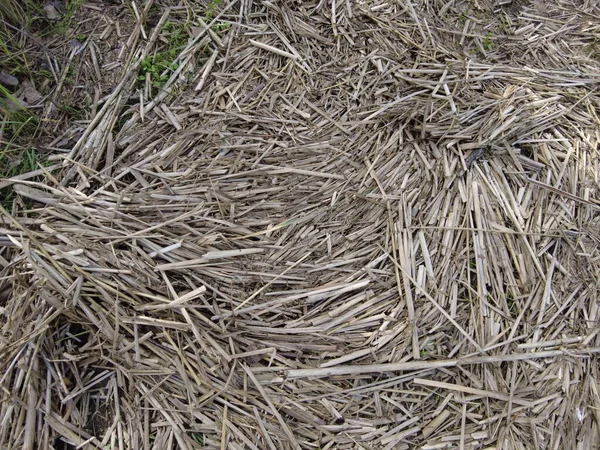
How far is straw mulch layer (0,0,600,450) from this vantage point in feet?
5.45

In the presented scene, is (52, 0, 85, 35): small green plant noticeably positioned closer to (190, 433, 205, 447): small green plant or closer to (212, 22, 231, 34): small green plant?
(212, 22, 231, 34): small green plant

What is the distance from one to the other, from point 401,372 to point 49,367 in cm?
132

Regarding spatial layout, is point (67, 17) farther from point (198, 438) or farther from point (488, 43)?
point (488, 43)

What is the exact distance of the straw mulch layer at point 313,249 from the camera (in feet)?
5.45

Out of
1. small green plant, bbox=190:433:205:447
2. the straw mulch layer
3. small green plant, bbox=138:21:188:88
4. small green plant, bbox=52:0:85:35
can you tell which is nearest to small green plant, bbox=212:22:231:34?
the straw mulch layer

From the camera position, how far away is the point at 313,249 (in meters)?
1.87

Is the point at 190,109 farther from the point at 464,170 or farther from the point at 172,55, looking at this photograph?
the point at 464,170

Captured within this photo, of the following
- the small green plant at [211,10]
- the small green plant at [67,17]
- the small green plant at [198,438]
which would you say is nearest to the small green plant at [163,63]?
the small green plant at [211,10]

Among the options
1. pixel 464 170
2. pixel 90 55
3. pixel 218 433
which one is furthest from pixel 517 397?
pixel 90 55

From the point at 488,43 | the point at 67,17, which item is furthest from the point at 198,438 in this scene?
the point at 488,43

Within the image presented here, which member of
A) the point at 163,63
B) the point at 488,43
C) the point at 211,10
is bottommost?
the point at 488,43

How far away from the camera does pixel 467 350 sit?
1787 mm

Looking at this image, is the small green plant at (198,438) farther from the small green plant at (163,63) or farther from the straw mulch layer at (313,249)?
the small green plant at (163,63)

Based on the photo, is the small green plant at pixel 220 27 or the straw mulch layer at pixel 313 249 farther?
the small green plant at pixel 220 27
